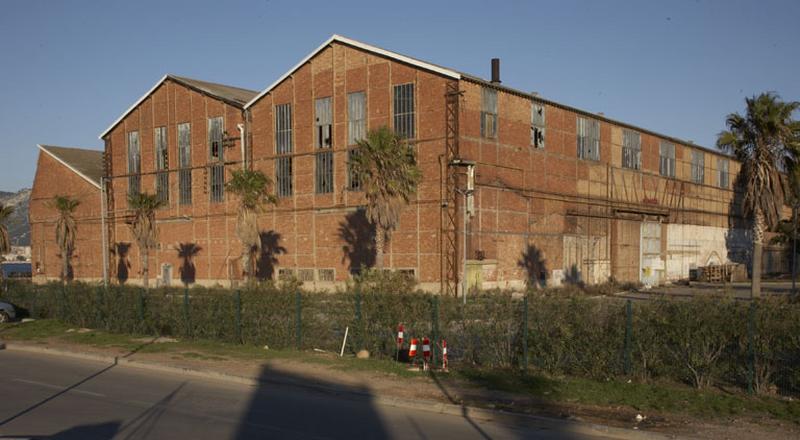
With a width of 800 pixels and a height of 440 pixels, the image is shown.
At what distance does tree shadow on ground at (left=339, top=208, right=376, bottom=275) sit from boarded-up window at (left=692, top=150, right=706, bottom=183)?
3769cm

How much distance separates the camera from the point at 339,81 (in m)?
48.9

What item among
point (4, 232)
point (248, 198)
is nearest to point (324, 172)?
point (248, 198)

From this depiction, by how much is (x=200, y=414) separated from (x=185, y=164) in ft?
156

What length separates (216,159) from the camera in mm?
57031

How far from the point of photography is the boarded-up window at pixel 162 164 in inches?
2394

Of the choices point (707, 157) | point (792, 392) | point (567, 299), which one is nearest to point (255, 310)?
point (567, 299)

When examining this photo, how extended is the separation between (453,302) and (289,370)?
195 inches

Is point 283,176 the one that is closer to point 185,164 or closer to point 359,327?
point 185,164

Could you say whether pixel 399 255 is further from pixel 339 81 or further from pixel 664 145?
pixel 664 145

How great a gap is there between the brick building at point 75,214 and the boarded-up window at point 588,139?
42340 millimetres

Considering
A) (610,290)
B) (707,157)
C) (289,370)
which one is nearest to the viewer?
(289,370)

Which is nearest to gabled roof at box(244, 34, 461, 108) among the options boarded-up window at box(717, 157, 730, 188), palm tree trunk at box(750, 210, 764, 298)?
palm tree trunk at box(750, 210, 764, 298)

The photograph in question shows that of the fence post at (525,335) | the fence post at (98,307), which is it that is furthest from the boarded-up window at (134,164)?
the fence post at (525,335)

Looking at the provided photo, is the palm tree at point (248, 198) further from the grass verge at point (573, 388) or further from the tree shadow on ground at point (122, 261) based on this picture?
the tree shadow on ground at point (122, 261)
